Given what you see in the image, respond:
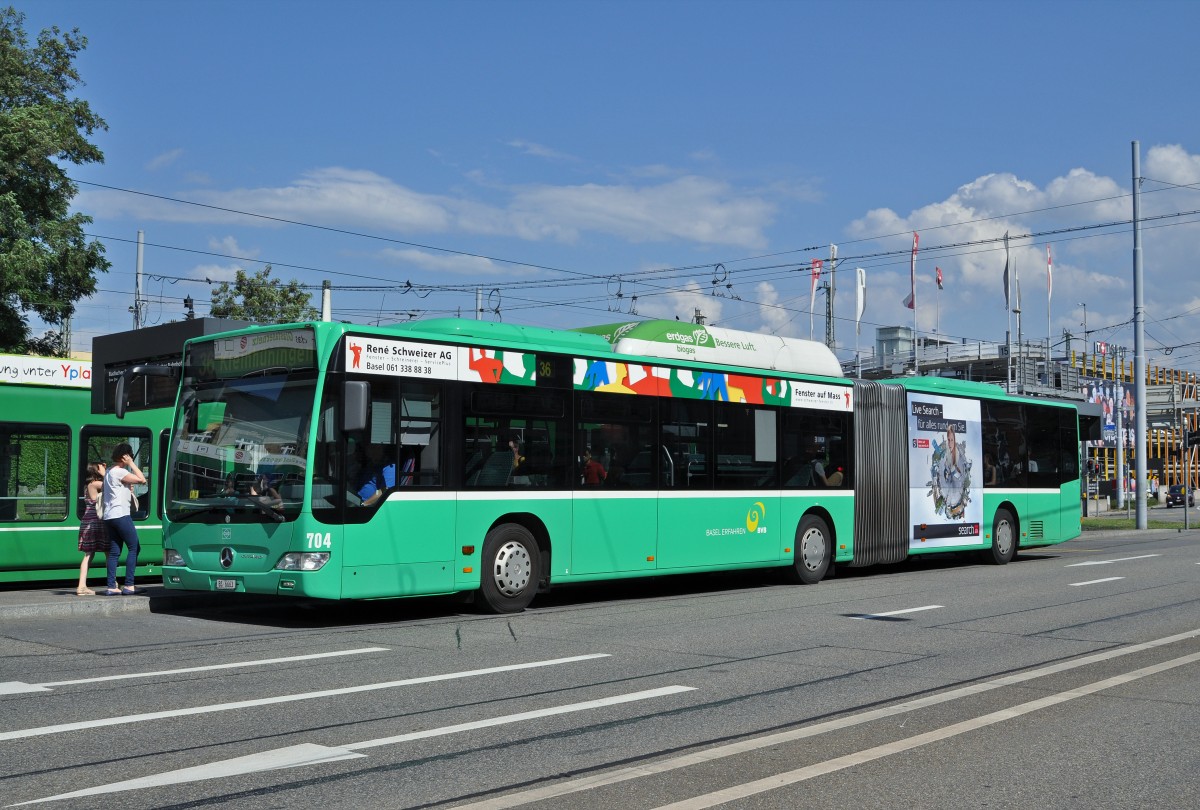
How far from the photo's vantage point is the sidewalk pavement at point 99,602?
1314 centimetres

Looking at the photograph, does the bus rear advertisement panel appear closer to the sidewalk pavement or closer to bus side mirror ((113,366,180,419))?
the sidewalk pavement

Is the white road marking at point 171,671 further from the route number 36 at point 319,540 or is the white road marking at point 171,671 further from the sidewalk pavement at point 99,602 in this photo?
the sidewalk pavement at point 99,602

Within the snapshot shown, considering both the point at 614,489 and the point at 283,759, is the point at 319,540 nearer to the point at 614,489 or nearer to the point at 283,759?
the point at 614,489

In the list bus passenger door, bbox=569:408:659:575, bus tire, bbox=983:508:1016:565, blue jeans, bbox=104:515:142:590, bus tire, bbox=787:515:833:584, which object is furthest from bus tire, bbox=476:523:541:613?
bus tire, bbox=983:508:1016:565

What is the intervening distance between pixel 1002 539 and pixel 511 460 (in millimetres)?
12588

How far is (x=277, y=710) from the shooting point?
7.80 metres

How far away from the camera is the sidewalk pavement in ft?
43.1

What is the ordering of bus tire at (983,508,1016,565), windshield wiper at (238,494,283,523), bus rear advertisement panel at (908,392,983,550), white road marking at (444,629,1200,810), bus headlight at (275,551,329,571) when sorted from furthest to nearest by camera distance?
bus tire at (983,508,1016,565), bus rear advertisement panel at (908,392,983,550), windshield wiper at (238,494,283,523), bus headlight at (275,551,329,571), white road marking at (444,629,1200,810)

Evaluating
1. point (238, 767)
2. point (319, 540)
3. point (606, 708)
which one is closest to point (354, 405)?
point (319, 540)

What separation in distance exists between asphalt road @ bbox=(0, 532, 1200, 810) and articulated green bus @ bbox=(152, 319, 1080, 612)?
29.5 inches

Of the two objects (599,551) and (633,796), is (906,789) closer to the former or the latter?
(633,796)

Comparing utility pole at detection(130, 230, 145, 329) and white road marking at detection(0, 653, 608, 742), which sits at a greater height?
utility pole at detection(130, 230, 145, 329)

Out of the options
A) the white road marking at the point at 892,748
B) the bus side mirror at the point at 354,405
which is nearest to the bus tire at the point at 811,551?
the bus side mirror at the point at 354,405

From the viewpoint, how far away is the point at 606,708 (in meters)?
7.91
